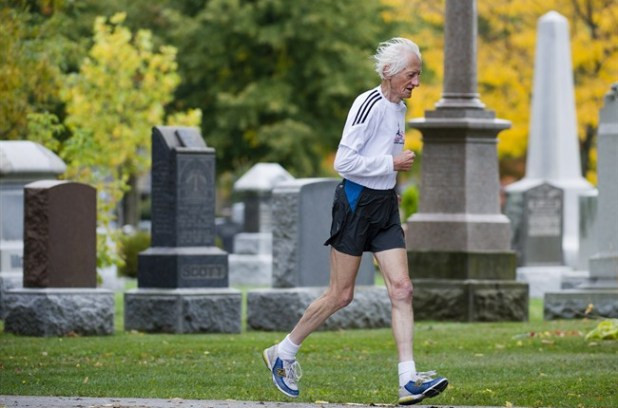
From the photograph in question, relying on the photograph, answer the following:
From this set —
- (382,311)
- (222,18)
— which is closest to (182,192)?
(382,311)

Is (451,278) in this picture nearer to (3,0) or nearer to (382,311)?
(382,311)

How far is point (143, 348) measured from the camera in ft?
47.0

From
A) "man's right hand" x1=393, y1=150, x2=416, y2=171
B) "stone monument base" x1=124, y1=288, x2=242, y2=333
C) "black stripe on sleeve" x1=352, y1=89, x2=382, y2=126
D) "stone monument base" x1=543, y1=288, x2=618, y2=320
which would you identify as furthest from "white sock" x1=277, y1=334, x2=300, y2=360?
"stone monument base" x1=543, y1=288, x2=618, y2=320

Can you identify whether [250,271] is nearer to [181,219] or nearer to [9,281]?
Answer: [9,281]

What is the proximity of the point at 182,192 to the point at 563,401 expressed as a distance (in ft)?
23.9

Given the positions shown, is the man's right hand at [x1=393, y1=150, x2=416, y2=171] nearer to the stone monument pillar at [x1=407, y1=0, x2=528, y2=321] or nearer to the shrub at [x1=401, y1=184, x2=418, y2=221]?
the stone monument pillar at [x1=407, y1=0, x2=528, y2=321]

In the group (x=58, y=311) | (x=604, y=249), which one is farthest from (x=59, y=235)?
(x=604, y=249)

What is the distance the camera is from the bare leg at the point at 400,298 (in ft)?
32.2

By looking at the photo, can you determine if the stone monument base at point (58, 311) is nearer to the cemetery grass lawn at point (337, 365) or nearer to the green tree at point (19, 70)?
the cemetery grass lawn at point (337, 365)

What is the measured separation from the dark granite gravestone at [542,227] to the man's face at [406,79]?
16269 millimetres

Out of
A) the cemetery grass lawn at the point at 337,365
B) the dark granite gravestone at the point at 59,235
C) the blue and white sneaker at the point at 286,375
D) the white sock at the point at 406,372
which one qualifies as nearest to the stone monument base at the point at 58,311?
the dark granite gravestone at the point at 59,235

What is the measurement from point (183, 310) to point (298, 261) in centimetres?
125

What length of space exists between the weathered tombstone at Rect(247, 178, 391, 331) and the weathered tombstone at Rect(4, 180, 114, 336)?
5.67 ft

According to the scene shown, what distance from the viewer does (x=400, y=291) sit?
9.86 meters
